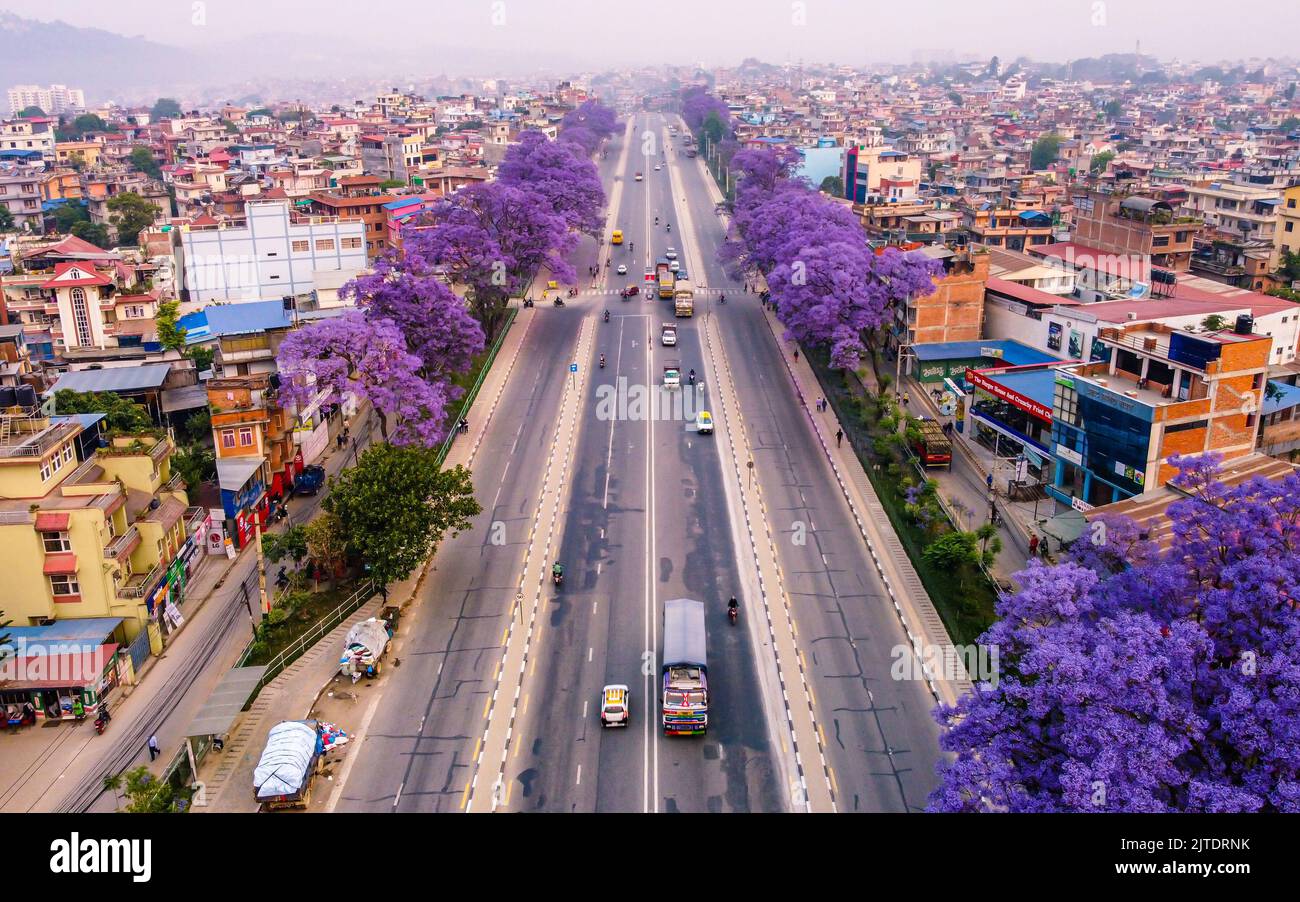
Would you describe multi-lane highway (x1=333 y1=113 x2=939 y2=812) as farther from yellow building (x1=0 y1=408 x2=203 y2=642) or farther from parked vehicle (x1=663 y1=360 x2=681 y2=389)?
yellow building (x1=0 y1=408 x2=203 y2=642)

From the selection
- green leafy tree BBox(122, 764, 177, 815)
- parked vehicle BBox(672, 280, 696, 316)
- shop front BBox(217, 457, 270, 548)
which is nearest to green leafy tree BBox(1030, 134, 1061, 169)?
parked vehicle BBox(672, 280, 696, 316)

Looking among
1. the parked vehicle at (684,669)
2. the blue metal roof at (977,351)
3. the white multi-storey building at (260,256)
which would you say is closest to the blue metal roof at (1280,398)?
the blue metal roof at (977,351)

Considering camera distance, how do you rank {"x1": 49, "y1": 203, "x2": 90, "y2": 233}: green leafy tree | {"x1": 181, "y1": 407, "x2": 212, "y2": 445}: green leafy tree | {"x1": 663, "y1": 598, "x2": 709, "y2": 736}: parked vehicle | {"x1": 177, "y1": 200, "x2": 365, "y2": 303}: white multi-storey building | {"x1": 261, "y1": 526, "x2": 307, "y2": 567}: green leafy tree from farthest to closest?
1. {"x1": 49, "y1": 203, "x2": 90, "y2": 233}: green leafy tree
2. {"x1": 177, "y1": 200, "x2": 365, "y2": 303}: white multi-storey building
3. {"x1": 181, "y1": 407, "x2": 212, "y2": 445}: green leafy tree
4. {"x1": 261, "y1": 526, "x2": 307, "y2": 567}: green leafy tree
5. {"x1": 663, "y1": 598, "x2": 709, "y2": 736}: parked vehicle

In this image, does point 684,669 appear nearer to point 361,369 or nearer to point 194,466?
point 361,369

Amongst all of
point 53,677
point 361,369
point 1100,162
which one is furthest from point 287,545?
point 1100,162

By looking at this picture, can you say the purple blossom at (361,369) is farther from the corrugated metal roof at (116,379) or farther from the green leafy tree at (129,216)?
the green leafy tree at (129,216)

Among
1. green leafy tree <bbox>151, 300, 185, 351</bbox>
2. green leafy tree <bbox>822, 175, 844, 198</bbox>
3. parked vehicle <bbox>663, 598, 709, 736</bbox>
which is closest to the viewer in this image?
parked vehicle <bbox>663, 598, 709, 736</bbox>
